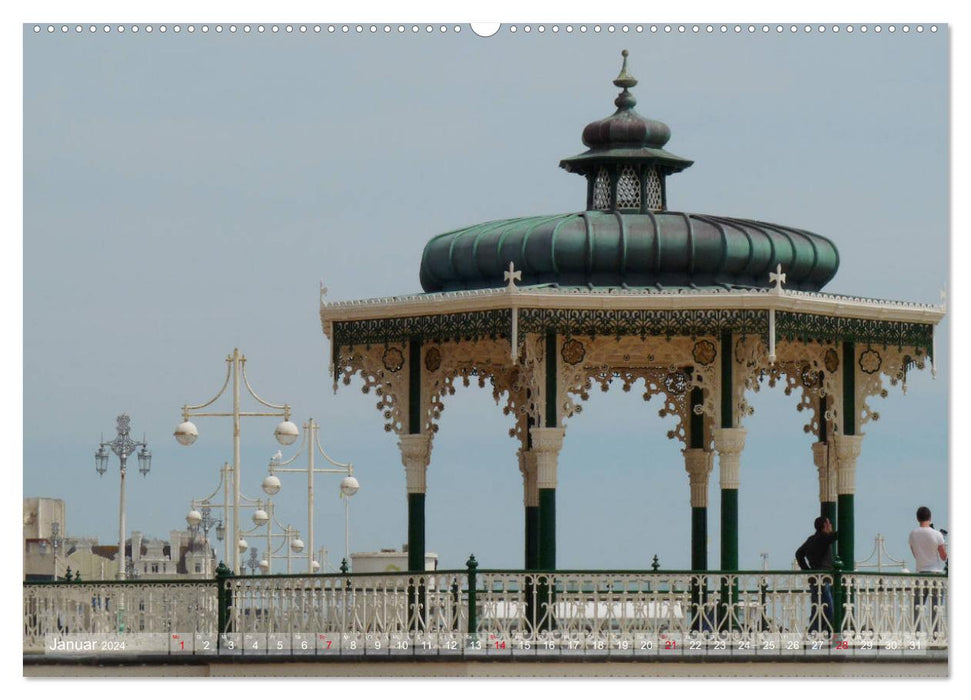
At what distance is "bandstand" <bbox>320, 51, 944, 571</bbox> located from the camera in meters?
30.8

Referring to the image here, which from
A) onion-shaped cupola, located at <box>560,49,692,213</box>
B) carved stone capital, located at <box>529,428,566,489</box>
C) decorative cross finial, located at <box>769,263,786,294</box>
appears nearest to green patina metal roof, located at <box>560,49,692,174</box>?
onion-shaped cupola, located at <box>560,49,692,213</box>

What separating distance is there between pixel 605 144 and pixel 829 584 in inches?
250

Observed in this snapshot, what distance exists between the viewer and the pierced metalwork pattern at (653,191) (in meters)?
32.7

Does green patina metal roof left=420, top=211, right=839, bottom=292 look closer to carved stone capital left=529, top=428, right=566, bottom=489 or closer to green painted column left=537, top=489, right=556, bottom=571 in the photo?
carved stone capital left=529, top=428, right=566, bottom=489

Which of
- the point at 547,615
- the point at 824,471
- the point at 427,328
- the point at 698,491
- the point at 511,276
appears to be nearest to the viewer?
the point at 547,615

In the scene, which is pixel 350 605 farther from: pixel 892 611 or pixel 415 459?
pixel 892 611

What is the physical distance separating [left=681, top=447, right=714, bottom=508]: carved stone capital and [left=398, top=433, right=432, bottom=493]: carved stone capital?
4.29 meters

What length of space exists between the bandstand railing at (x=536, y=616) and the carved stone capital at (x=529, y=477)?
3.68m

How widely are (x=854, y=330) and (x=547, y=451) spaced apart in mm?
3994

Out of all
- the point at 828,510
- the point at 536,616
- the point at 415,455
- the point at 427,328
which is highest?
the point at 427,328

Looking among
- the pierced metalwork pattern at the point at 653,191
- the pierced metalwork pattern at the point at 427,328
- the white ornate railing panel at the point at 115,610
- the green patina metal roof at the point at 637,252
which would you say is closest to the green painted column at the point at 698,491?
the green patina metal roof at the point at 637,252

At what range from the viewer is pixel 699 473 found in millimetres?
34906

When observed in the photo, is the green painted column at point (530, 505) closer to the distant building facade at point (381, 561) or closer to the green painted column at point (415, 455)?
the green painted column at point (415, 455)

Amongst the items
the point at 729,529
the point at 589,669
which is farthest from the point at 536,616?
the point at 729,529
